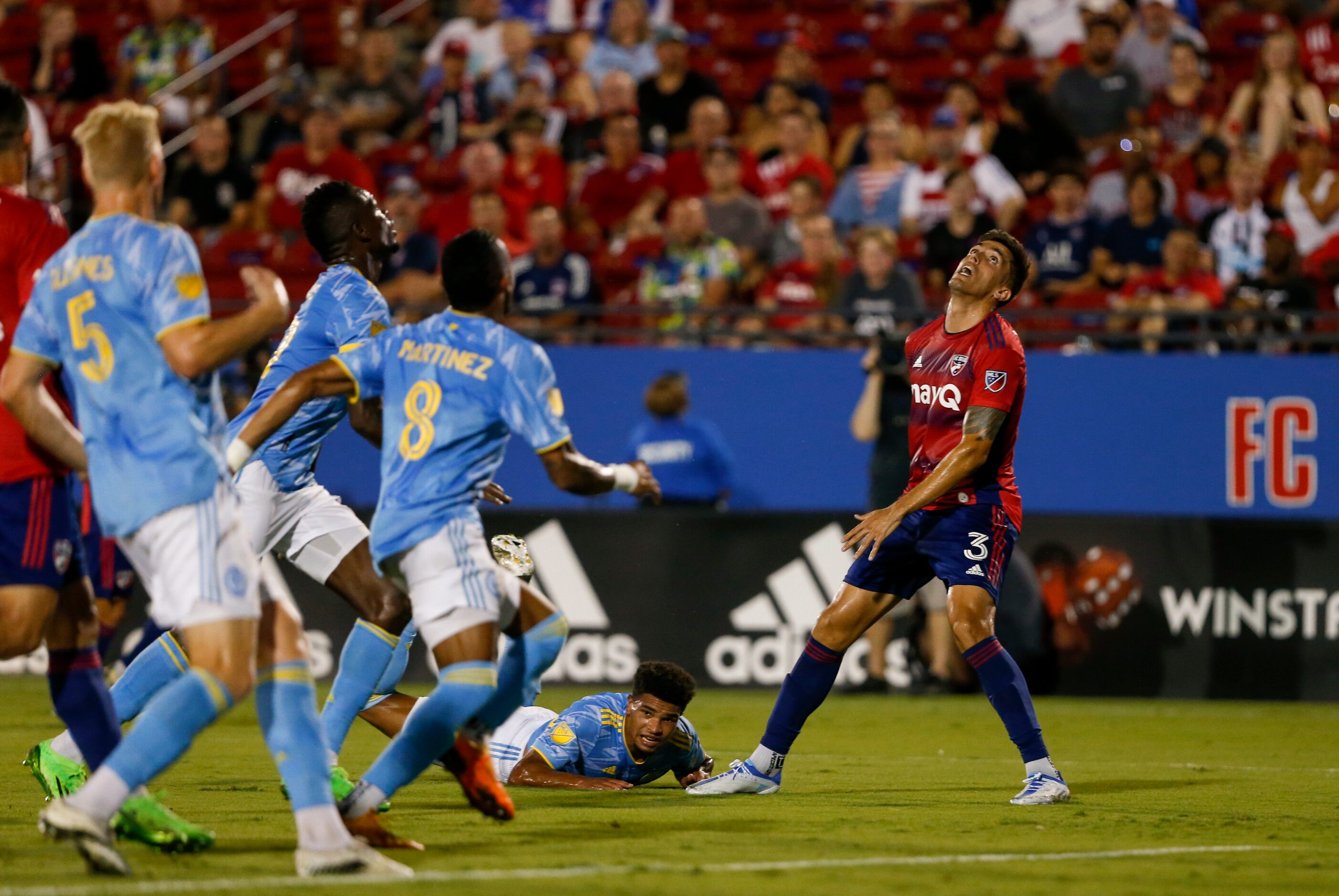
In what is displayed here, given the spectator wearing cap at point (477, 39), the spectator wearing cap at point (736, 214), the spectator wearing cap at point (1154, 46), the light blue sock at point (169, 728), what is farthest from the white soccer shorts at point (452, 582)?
the spectator wearing cap at point (477, 39)

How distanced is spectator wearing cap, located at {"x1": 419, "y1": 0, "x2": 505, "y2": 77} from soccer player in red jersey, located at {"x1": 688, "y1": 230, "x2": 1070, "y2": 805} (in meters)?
11.2

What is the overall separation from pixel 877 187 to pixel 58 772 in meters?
10.9

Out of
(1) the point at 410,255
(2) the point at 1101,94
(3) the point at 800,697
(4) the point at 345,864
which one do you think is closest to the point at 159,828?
(4) the point at 345,864

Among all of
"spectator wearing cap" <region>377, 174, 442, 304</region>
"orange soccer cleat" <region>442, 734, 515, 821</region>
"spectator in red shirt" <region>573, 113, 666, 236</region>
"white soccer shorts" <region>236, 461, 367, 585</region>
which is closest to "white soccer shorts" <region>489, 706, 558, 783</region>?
"white soccer shorts" <region>236, 461, 367, 585</region>

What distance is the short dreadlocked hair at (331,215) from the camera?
23.5 feet

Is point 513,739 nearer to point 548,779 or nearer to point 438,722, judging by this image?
point 548,779

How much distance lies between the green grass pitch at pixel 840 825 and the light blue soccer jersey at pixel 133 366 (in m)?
1.13

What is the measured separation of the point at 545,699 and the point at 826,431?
364 cm

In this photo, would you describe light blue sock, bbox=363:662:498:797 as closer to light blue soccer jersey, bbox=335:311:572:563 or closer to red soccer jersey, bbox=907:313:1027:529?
light blue soccer jersey, bbox=335:311:572:563

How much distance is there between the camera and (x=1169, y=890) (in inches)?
210

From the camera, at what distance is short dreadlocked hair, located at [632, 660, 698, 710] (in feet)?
24.8

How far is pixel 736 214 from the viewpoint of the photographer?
15.5 metres

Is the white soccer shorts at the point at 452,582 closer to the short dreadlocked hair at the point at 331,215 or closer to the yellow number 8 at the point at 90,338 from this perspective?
the yellow number 8 at the point at 90,338

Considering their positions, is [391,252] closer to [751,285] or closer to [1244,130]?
[751,285]
